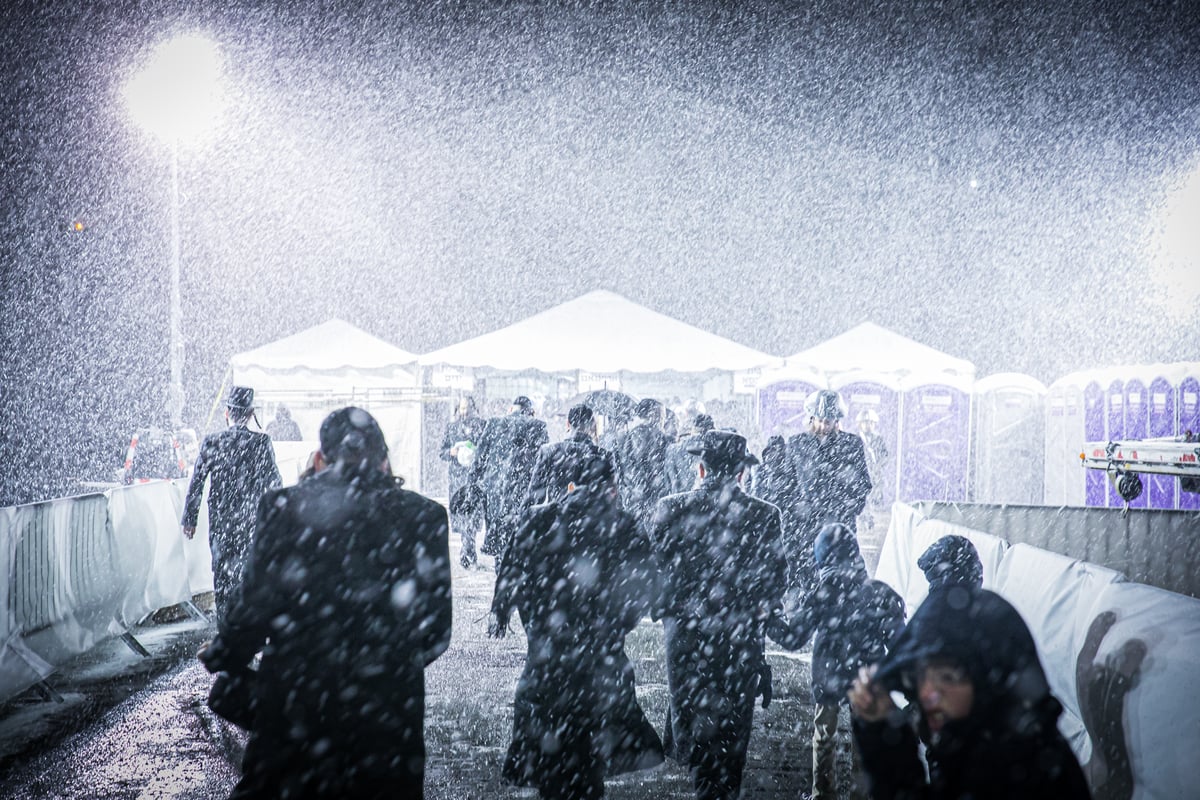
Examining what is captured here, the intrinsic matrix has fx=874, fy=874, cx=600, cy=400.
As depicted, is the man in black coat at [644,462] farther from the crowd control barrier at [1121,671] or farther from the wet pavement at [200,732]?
the crowd control barrier at [1121,671]

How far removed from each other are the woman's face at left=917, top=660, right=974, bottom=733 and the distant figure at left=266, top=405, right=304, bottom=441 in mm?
17860

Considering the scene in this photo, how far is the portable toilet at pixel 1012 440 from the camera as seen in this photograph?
60.8 feet

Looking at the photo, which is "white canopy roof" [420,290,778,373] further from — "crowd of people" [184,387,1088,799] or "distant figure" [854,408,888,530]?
"crowd of people" [184,387,1088,799]

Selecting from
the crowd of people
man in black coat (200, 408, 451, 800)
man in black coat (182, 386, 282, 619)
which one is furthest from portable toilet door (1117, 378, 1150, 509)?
man in black coat (200, 408, 451, 800)

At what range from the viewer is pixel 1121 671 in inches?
119

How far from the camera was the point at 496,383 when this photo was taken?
20.3 metres

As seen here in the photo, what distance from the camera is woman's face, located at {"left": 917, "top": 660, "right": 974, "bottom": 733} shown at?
2.00 m

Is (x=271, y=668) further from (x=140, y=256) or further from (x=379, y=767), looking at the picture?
(x=140, y=256)

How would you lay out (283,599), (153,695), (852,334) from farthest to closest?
(852,334)
(153,695)
(283,599)

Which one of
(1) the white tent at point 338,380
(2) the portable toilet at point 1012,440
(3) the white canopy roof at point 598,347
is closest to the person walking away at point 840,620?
(3) the white canopy roof at point 598,347

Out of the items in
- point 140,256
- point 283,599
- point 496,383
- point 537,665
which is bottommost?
point 537,665

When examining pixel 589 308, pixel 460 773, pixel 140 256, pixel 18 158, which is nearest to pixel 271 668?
pixel 460 773

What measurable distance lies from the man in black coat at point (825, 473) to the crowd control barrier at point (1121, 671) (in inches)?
88.5

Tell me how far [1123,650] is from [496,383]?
699 inches
